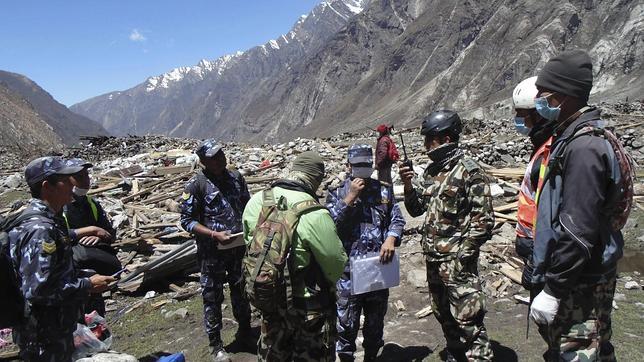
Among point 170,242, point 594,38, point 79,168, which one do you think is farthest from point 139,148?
point 594,38

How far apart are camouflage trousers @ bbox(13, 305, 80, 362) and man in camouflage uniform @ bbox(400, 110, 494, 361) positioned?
9.16ft

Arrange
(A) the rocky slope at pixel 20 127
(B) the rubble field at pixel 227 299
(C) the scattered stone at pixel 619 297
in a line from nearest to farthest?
1. (B) the rubble field at pixel 227 299
2. (C) the scattered stone at pixel 619 297
3. (A) the rocky slope at pixel 20 127

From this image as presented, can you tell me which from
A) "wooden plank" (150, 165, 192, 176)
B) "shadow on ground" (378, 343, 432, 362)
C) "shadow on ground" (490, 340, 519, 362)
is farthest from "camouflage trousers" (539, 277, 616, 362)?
"wooden plank" (150, 165, 192, 176)

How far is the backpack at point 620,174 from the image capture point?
7.75 feet

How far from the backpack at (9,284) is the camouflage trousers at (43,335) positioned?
9 centimetres

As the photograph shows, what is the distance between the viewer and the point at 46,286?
9.39 ft

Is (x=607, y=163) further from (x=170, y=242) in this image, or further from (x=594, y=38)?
(x=594, y=38)

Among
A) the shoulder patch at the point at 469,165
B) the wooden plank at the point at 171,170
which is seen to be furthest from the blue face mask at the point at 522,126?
the wooden plank at the point at 171,170

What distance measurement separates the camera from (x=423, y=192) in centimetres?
386

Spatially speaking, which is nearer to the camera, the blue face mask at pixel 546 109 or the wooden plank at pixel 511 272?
the blue face mask at pixel 546 109

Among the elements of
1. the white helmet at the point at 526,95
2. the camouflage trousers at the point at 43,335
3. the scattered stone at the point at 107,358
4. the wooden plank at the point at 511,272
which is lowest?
the wooden plank at the point at 511,272

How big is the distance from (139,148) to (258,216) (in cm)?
2469

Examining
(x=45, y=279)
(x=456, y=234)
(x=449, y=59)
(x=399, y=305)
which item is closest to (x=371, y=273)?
(x=456, y=234)

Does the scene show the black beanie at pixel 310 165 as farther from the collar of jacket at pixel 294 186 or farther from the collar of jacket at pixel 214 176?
the collar of jacket at pixel 214 176
